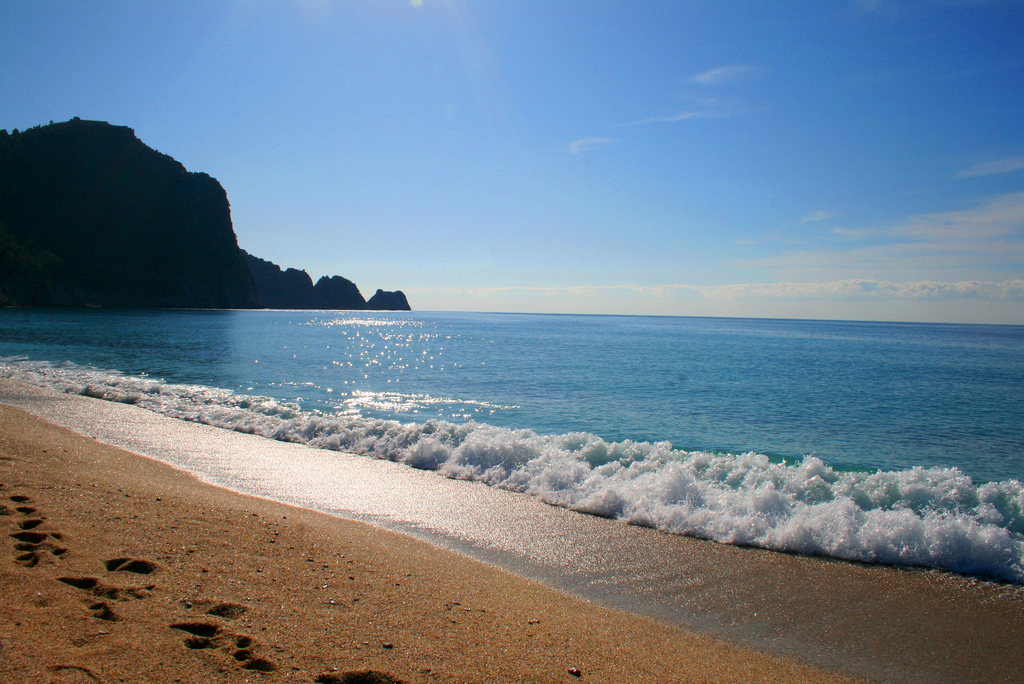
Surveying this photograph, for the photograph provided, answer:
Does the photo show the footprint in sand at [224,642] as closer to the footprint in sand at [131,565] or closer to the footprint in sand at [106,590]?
the footprint in sand at [106,590]

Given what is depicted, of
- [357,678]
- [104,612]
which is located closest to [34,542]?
[104,612]

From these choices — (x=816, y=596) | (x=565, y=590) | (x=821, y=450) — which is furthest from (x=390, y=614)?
(x=821, y=450)

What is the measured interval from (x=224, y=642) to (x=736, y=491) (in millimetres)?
7943

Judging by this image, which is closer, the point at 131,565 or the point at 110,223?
the point at 131,565

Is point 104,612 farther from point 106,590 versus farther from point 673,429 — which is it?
point 673,429

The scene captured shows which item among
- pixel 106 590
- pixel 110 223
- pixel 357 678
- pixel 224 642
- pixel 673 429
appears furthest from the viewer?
pixel 110 223

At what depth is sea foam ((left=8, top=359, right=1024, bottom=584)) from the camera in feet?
22.2

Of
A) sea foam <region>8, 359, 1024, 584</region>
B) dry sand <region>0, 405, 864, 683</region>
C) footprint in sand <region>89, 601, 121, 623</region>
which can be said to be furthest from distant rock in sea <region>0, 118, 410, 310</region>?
footprint in sand <region>89, 601, 121, 623</region>

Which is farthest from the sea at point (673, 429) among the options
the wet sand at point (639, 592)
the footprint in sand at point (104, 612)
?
the footprint in sand at point (104, 612)

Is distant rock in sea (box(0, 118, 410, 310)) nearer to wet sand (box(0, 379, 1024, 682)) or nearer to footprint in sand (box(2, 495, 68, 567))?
footprint in sand (box(2, 495, 68, 567))

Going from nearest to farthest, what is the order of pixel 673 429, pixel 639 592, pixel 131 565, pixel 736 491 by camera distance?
pixel 131 565 < pixel 639 592 < pixel 736 491 < pixel 673 429

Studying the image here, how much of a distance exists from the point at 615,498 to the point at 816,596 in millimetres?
3247

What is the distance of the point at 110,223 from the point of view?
12056cm

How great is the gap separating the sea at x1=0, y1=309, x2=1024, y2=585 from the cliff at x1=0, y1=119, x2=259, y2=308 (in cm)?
9754
